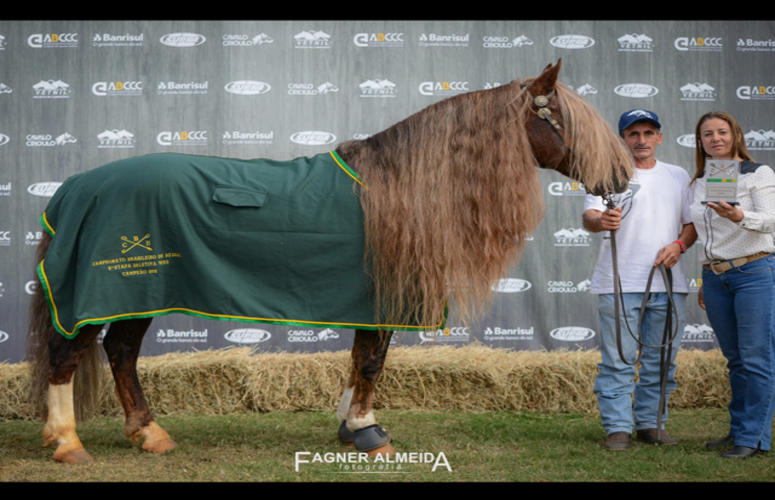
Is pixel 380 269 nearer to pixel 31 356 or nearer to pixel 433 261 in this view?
pixel 433 261

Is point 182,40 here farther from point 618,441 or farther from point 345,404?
point 618,441

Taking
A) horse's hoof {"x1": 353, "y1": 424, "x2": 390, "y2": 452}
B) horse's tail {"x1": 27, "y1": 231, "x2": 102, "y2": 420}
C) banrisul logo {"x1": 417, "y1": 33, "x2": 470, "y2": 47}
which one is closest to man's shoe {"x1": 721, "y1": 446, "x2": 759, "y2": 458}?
horse's hoof {"x1": 353, "y1": 424, "x2": 390, "y2": 452}

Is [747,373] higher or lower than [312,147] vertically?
lower

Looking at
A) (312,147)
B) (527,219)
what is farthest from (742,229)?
(312,147)

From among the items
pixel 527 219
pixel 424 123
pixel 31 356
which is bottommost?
pixel 31 356

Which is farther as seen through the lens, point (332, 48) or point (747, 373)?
point (332, 48)

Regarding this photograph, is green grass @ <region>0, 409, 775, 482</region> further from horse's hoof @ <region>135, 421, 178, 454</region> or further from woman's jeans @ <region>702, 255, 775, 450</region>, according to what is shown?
woman's jeans @ <region>702, 255, 775, 450</region>

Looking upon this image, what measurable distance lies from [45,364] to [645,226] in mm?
3207

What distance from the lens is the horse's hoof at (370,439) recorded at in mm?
3281

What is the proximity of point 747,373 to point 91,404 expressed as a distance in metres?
3.36

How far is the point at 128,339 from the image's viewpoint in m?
3.49

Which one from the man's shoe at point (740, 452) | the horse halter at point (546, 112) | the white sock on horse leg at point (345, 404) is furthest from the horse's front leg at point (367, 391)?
the man's shoe at point (740, 452)

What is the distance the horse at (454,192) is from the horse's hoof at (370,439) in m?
0.02

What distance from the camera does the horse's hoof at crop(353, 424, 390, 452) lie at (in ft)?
10.8
